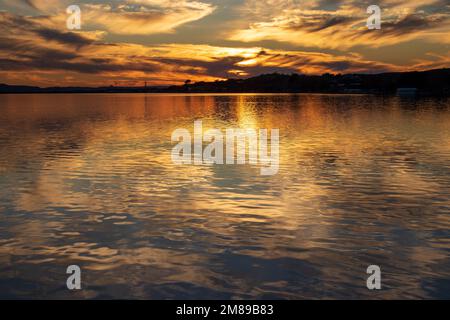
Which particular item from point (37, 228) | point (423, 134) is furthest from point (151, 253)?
point (423, 134)

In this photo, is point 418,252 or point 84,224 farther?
point 84,224

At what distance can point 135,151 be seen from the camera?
37000 millimetres

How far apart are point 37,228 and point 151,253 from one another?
4924mm

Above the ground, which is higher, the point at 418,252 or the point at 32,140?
the point at 32,140

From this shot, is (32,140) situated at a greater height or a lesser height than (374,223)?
greater

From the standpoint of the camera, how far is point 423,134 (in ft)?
164

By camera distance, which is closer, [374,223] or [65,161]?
[374,223]
